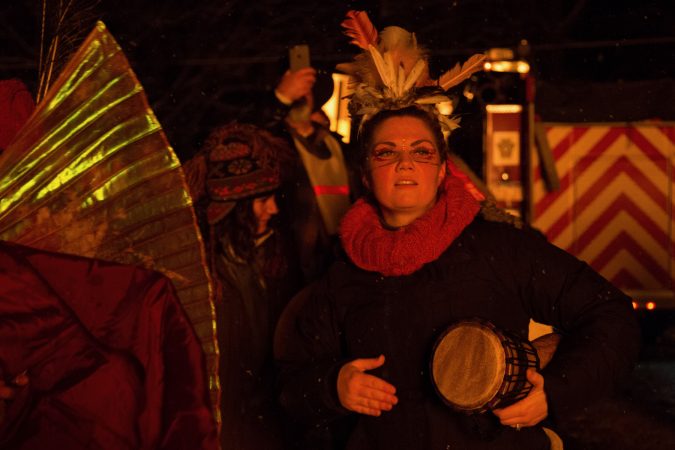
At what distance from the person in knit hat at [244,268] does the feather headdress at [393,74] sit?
1135mm

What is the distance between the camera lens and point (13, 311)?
2697mm

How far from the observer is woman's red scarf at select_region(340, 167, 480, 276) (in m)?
3.06

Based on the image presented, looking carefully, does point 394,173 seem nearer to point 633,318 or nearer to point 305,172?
point 633,318

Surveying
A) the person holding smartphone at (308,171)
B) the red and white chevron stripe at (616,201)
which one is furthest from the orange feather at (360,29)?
the red and white chevron stripe at (616,201)

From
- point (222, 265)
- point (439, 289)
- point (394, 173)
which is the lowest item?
point (222, 265)

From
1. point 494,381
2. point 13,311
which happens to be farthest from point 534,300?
point 13,311

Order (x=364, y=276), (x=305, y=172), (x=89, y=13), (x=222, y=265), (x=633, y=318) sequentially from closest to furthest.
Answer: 1. (x=633, y=318)
2. (x=364, y=276)
3. (x=89, y=13)
4. (x=222, y=265)
5. (x=305, y=172)

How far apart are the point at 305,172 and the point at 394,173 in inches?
74.4

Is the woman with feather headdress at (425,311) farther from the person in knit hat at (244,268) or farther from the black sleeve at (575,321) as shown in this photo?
the person in knit hat at (244,268)

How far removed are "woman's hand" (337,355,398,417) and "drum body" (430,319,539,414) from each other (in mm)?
159

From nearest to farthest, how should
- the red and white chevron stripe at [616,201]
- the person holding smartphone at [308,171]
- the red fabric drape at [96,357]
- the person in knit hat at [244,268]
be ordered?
1. the red fabric drape at [96,357]
2. the person in knit hat at [244,268]
3. the person holding smartphone at [308,171]
4. the red and white chevron stripe at [616,201]

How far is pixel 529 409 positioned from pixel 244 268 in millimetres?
2044

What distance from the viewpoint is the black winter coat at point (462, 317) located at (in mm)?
2916

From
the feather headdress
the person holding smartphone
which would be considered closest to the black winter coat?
the feather headdress
